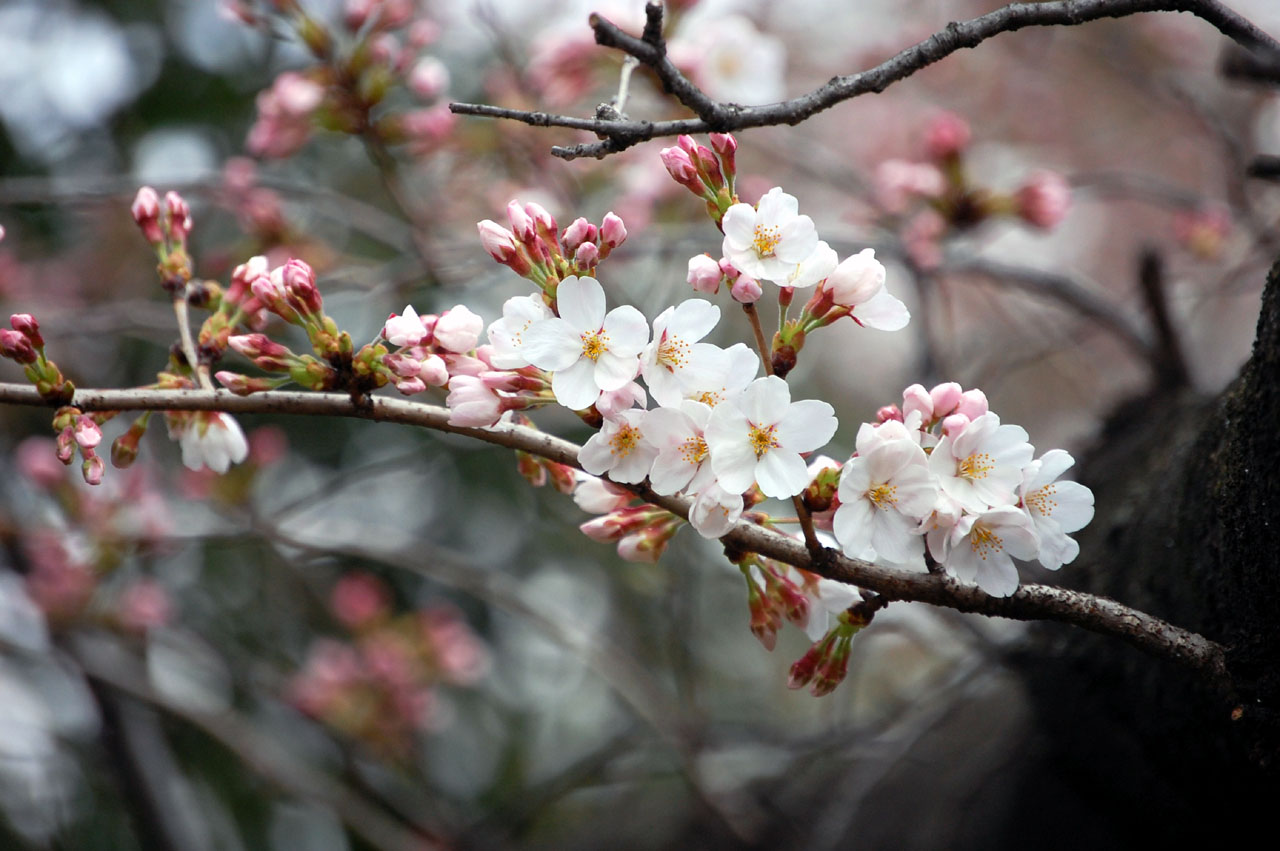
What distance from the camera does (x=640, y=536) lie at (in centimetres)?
111

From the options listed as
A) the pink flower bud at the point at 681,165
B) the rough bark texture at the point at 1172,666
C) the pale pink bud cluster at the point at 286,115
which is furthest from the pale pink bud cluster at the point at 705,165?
the pale pink bud cluster at the point at 286,115

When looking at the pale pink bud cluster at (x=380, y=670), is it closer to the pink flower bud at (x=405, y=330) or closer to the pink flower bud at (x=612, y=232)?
the pink flower bud at (x=405, y=330)

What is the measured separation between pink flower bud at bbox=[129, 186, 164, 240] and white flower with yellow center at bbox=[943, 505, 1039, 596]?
1.17m

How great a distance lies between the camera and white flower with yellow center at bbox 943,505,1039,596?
94 centimetres

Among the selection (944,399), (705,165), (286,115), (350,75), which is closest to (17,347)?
(705,165)

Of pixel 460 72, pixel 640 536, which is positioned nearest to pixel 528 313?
pixel 640 536

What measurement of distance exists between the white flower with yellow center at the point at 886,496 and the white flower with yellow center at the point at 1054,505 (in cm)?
13

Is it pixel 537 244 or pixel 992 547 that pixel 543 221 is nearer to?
pixel 537 244

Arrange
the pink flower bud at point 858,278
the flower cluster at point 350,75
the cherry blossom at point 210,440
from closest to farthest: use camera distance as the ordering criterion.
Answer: the pink flower bud at point 858,278 → the cherry blossom at point 210,440 → the flower cluster at point 350,75

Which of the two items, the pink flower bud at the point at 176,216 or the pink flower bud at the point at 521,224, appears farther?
the pink flower bud at the point at 176,216

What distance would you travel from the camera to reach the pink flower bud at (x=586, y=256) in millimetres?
994

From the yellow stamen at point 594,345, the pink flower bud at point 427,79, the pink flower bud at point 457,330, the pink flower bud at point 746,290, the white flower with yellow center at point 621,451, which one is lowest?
the white flower with yellow center at point 621,451

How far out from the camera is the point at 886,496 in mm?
949

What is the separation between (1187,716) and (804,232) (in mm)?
794
